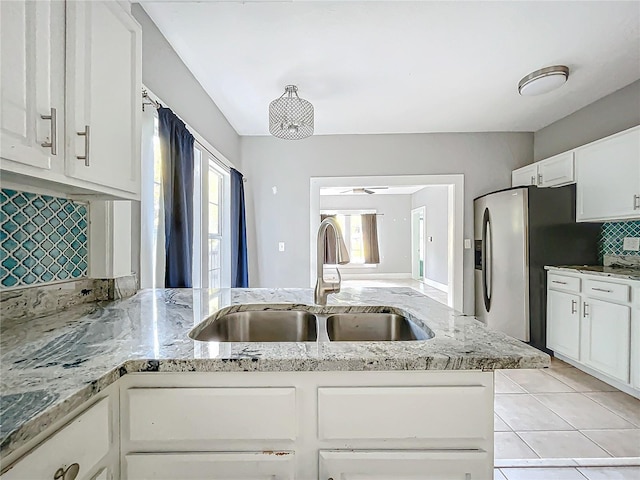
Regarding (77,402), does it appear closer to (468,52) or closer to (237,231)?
(468,52)

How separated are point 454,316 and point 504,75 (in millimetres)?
2443

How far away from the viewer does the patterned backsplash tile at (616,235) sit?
2897 millimetres

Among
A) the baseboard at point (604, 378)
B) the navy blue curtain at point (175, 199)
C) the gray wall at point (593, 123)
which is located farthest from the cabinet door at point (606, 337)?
the navy blue curtain at point (175, 199)

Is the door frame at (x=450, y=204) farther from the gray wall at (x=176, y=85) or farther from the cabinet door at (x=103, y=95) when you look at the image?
the cabinet door at (x=103, y=95)

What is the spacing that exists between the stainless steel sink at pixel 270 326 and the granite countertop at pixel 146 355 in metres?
0.26

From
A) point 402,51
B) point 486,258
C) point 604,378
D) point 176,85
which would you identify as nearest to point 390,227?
point 486,258

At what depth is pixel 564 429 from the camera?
208 cm

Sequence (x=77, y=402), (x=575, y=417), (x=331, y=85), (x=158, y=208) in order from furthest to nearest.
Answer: (x=331, y=85)
(x=575, y=417)
(x=158, y=208)
(x=77, y=402)

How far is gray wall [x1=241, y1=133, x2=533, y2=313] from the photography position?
413 cm

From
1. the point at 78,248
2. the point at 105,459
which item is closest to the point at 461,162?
the point at 78,248

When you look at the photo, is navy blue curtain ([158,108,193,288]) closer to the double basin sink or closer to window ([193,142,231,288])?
window ([193,142,231,288])

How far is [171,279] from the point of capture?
2.03m

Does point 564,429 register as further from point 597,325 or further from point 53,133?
point 53,133

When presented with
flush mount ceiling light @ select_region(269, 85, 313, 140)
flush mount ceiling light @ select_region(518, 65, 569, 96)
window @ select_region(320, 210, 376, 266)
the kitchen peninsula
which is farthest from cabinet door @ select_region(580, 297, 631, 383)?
window @ select_region(320, 210, 376, 266)
